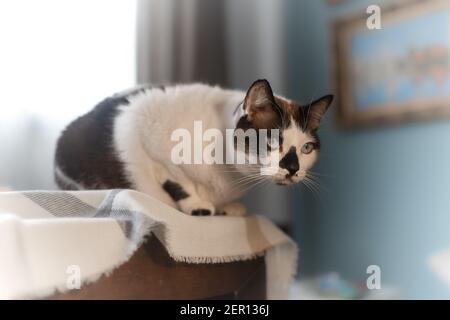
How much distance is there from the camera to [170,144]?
90 centimetres

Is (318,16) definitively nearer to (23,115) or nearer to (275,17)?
(275,17)

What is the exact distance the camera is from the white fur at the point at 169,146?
90cm

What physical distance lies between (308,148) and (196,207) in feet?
0.77

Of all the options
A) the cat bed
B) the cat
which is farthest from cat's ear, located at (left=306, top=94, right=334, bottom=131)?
the cat bed

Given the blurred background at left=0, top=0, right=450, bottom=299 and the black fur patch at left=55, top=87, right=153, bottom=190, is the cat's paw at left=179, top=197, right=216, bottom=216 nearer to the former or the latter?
the black fur patch at left=55, top=87, right=153, bottom=190

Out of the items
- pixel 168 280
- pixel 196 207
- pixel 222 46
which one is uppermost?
pixel 222 46

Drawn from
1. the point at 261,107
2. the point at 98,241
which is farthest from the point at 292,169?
the point at 98,241

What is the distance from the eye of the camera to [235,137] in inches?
33.7

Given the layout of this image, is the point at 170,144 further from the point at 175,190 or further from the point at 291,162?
the point at 291,162

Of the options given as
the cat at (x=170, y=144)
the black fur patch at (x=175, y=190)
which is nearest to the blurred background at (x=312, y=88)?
the cat at (x=170, y=144)

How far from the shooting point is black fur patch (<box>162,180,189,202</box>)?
0.90 metres

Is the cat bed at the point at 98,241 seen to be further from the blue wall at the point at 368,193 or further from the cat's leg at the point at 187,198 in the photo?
the blue wall at the point at 368,193
